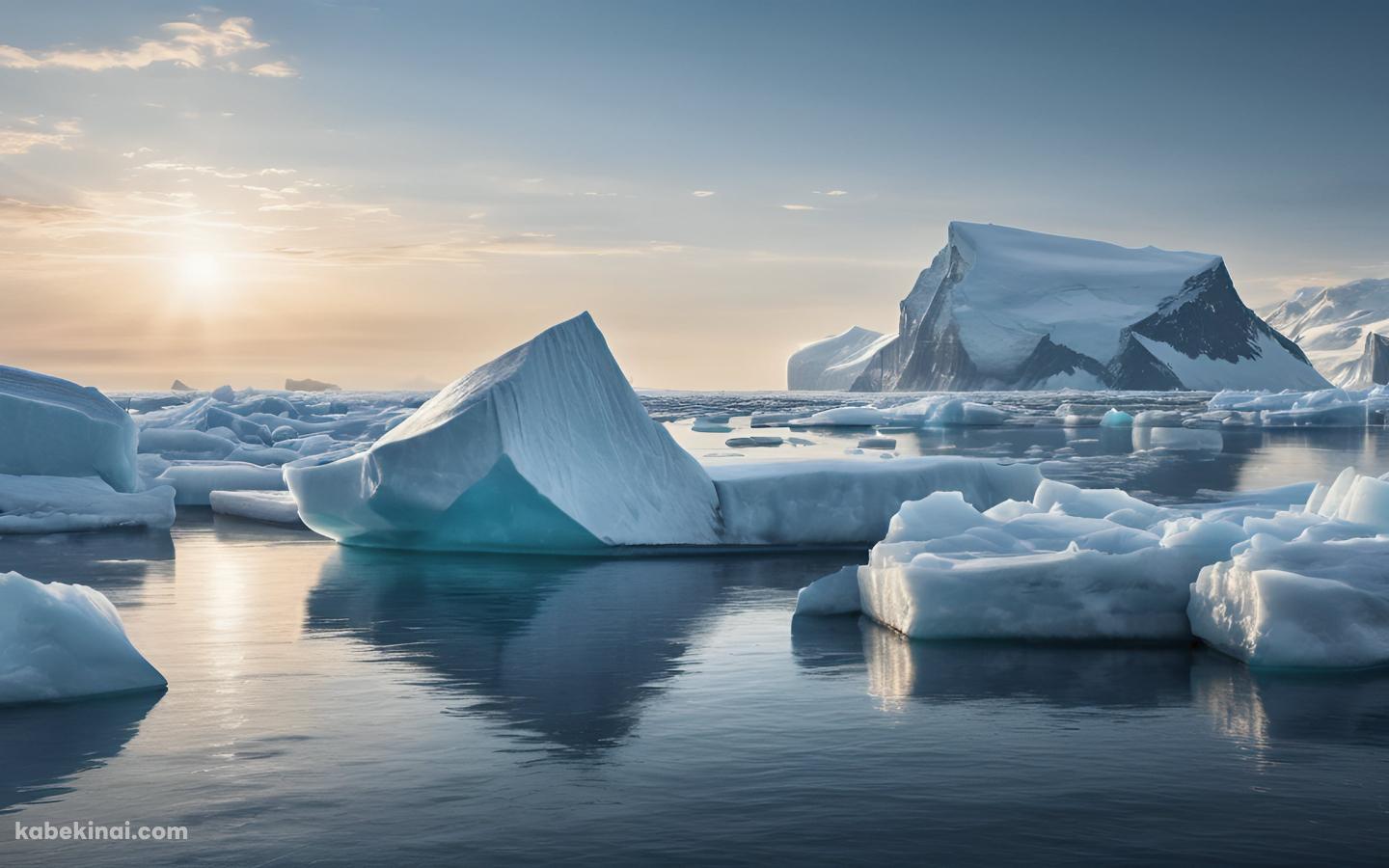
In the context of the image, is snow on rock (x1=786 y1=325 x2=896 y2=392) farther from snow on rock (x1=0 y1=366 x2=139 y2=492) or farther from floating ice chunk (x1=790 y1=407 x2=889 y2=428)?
snow on rock (x1=0 y1=366 x2=139 y2=492)

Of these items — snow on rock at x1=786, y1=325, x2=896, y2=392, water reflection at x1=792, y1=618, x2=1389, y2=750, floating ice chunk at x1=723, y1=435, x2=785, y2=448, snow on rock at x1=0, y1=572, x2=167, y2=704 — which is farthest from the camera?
snow on rock at x1=786, y1=325, x2=896, y2=392

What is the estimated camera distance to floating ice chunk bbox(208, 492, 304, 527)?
17.3 meters

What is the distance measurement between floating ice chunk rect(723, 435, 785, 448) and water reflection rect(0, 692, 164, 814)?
2687cm

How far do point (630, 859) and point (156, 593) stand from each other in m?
8.03

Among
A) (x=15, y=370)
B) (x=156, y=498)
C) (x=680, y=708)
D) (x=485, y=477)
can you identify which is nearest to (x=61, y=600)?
(x=680, y=708)

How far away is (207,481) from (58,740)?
1487 centimetres

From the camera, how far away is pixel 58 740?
6.24 m

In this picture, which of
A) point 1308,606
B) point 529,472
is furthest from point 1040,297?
point 1308,606

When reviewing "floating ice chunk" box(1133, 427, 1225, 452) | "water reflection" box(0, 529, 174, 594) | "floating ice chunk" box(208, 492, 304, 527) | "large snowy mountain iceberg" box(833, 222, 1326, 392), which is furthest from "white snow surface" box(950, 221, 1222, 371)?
"water reflection" box(0, 529, 174, 594)

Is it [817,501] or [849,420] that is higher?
[849,420]

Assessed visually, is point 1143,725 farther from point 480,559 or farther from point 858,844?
point 480,559

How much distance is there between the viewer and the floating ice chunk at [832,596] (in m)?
9.82

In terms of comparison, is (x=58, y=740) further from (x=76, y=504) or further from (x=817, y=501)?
(x=76, y=504)

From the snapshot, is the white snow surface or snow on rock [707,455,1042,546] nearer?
snow on rock [707,455,1042,546]
